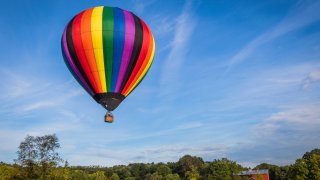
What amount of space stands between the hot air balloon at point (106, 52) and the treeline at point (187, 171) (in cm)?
2502

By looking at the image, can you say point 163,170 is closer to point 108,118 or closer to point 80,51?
point 108,118

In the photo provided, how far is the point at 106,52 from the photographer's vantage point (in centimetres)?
2672

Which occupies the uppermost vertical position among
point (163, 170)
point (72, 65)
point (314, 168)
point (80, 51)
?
point (163, 170)

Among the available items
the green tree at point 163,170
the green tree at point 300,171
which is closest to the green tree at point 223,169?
the green tree at point 300,171

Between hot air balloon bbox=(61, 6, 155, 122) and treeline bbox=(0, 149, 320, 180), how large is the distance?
2502 cm

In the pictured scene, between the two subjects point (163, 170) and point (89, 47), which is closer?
point (89, 47)

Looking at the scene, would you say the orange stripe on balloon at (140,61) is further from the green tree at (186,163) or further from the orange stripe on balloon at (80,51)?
the green tree at (186,163)

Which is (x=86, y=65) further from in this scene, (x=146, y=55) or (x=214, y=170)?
(x=214, y=170)

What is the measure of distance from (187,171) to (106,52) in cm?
8088

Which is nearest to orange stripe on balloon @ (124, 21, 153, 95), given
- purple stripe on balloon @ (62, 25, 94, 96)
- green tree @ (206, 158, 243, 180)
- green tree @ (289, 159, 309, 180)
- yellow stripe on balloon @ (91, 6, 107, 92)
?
yellow stripe on balloon @ (91, 6, 107, 92)

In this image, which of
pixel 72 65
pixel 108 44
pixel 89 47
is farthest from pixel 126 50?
pixel 72 65

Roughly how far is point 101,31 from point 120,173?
131m

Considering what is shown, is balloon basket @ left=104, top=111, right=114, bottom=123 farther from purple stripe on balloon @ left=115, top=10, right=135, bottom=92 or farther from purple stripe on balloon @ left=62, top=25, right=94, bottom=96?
purple stripe on balloon @ left=62, top=25, right=94, bottom=96

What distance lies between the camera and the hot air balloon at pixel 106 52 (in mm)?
26750
